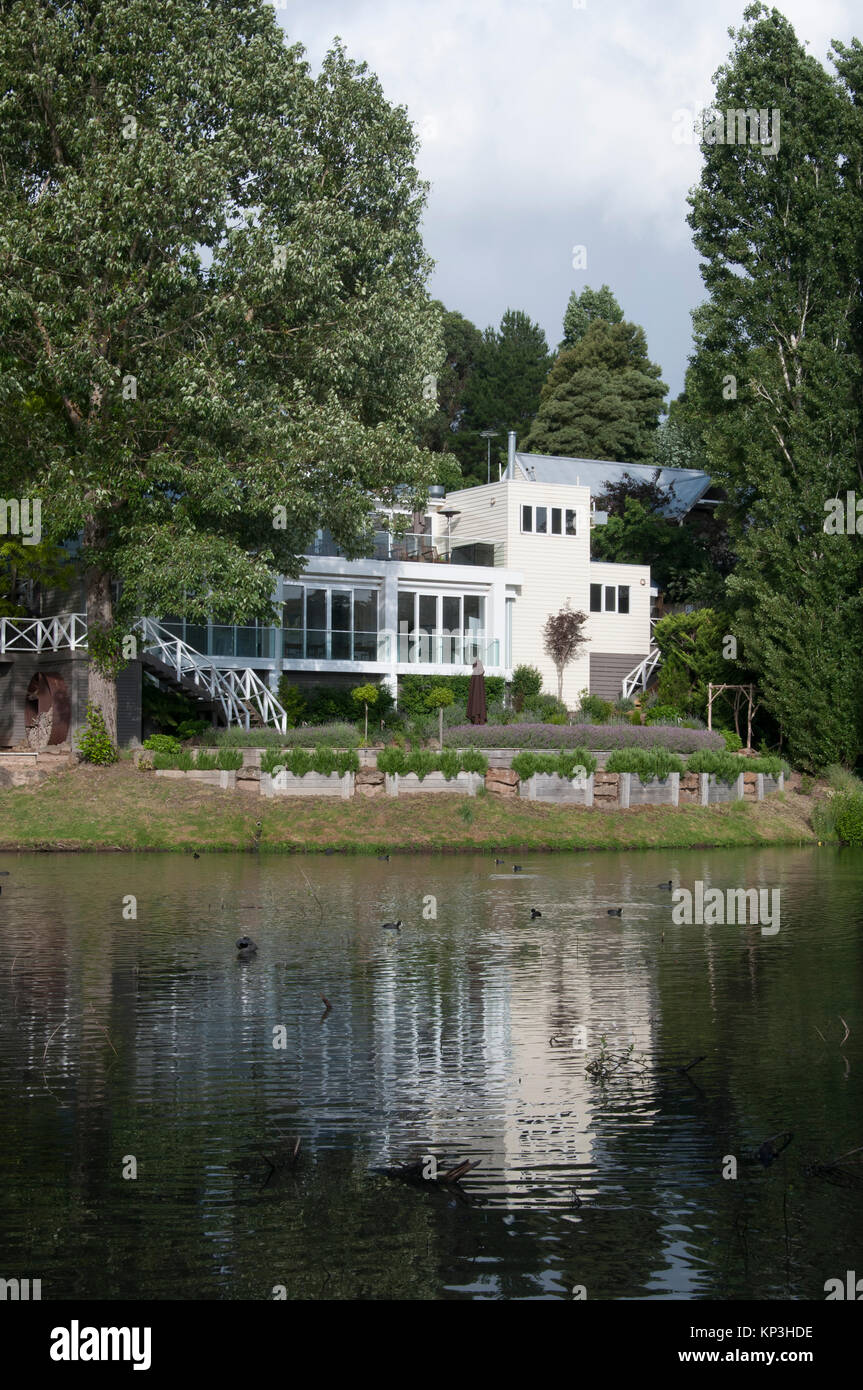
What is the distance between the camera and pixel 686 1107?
9.33 metres

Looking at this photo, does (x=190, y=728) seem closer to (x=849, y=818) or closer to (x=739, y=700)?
(x=849, y=818)

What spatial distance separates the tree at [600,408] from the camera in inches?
2901

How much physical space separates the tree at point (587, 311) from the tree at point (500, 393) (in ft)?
7.35

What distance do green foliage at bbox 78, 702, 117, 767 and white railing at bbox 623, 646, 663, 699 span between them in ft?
83.1

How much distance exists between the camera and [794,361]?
40.8m

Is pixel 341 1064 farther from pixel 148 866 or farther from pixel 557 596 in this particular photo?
pixel 557 596

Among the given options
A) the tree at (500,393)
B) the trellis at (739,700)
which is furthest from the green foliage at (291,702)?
the tree at (500,393)

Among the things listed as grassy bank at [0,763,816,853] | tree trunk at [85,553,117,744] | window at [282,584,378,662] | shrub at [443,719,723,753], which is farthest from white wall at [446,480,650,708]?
tree trunk at [85,553,117,744]

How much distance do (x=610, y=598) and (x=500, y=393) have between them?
36.3 metres

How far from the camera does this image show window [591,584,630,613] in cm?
5444

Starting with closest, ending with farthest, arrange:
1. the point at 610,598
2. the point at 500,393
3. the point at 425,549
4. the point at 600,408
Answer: the point at 425,549 → the point at 610,598 → the point at 600,408 → the point at 500,393

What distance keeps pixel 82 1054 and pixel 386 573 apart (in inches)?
1474

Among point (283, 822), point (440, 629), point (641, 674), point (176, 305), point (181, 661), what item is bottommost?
point (283, 822)

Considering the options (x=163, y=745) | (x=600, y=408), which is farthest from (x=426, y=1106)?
(x=600, y=408)
